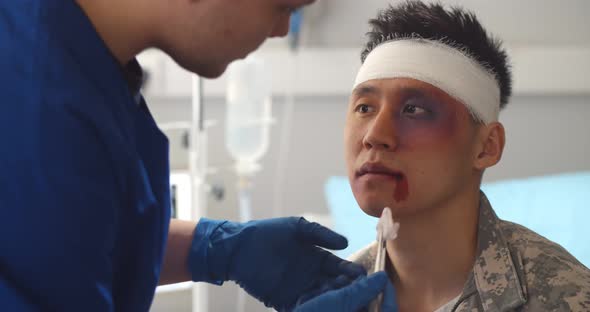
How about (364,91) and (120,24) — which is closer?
(120,24)

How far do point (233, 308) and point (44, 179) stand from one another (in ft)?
5.96

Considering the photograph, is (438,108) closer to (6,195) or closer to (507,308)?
(507,308)

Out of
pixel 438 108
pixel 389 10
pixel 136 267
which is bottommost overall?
pixel 136 267

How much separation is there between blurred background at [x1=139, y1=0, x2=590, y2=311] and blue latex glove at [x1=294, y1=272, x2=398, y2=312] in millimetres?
960

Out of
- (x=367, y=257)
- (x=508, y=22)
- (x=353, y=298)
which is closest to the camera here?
(x=353, y=298)

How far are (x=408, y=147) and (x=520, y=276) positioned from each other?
31 centimetres

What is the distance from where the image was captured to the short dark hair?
132 centimetres

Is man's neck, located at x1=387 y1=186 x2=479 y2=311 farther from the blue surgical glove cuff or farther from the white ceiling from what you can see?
the white ceiling

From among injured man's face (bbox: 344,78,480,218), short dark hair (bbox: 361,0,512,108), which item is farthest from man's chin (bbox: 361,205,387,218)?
short dark hair (bbox: 361,0,512,108)

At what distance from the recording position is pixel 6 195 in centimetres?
81

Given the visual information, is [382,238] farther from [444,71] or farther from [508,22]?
[508,22]

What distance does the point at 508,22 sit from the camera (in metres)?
2.20

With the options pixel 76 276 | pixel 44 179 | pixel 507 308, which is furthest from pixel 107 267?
pixel 507 308

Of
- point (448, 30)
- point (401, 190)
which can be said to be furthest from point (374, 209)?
point (448, 30)
